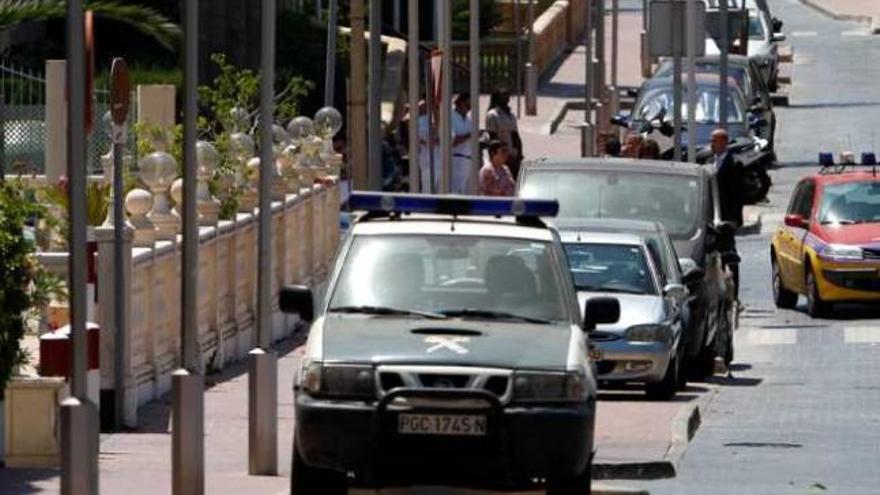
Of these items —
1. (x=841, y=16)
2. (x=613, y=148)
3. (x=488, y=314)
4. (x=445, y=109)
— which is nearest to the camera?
(x=488, y=314)

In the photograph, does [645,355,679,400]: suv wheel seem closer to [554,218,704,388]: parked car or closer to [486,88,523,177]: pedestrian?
[554,218,704,388]: parked car

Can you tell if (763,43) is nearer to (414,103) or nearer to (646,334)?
(414,103)

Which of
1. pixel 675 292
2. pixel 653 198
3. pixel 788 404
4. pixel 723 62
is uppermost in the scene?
pixel 723 62

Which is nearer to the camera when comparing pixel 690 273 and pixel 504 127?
pixel 690 273

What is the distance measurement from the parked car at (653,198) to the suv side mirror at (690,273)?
0.56 metres

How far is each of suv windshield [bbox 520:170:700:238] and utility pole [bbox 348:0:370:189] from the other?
5.12m

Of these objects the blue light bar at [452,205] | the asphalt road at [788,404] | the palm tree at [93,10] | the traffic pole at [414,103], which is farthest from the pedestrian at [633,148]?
the blue light bar at [452,205]

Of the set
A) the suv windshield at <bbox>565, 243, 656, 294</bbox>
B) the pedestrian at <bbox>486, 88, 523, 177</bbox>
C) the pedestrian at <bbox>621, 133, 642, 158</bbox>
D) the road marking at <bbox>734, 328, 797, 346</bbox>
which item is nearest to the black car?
the suv windshield at <bbox>565, 243, 656, 294</bbox>

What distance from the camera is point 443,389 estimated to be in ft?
46.7

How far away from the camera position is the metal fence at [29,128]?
90.0 feet

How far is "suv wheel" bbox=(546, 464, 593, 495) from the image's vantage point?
14.6 meters

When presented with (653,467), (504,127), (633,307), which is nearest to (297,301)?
(653,467)

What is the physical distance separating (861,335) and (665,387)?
7436 mm

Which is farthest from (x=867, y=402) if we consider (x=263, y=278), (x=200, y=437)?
(x=200, y=437)
